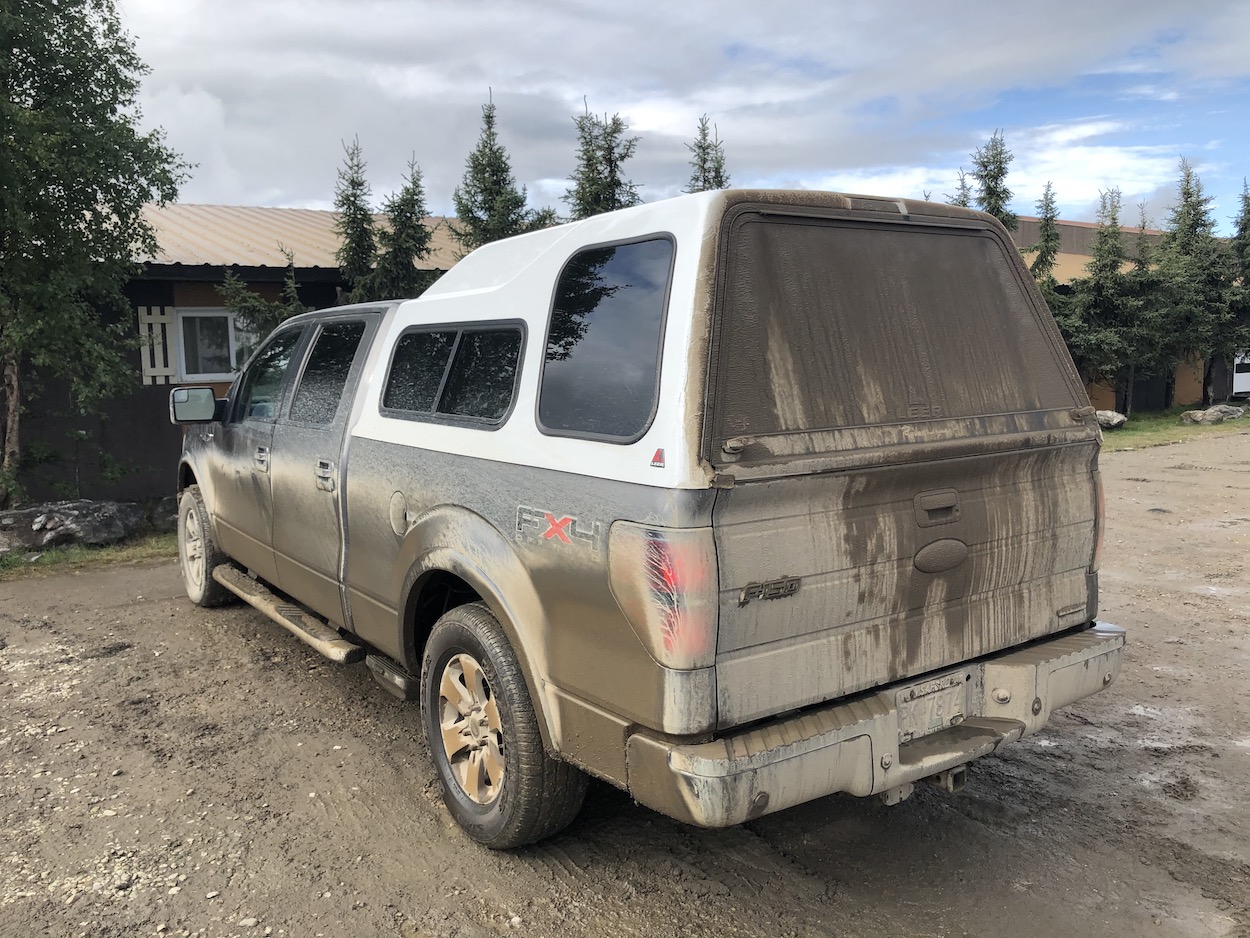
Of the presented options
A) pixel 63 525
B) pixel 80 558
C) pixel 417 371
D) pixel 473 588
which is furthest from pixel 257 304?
pixel 473 588

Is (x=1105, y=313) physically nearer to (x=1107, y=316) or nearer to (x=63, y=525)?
(x=1107, y=316)

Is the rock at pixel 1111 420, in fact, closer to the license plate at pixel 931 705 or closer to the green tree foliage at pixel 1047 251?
the green tree foliage at pixel 1047 251

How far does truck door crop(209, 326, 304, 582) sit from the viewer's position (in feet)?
16.5

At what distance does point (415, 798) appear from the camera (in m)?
3.74

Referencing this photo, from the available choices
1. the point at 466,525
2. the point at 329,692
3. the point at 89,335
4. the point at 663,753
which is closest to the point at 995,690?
the point at 663,753

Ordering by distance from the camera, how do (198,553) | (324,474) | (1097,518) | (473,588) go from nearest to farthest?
1. (473,588)
2. (1097,518)
3. (324,474)
4. (198,553)

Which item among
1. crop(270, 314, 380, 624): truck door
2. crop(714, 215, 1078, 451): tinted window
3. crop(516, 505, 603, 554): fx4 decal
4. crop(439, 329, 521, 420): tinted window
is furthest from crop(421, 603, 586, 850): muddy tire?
crop(714, 215, 1078, 451): tinted window

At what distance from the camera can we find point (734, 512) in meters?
2.50

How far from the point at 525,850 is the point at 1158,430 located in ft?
63.0

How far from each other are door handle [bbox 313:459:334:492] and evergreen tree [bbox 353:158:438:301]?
7830 mm

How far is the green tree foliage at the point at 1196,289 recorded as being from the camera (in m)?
20.2

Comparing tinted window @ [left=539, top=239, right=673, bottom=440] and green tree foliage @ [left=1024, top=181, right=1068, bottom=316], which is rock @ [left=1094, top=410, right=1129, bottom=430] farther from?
tinted window @ [left=539, top=239, right=673, bottom=440]

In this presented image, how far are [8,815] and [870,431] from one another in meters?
3.50

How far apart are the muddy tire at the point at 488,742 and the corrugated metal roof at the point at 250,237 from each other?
28.5ft
